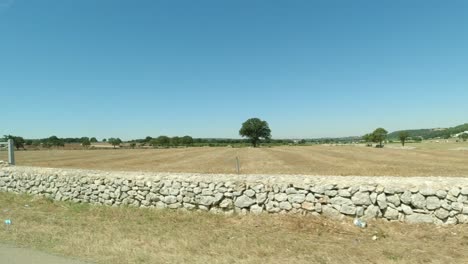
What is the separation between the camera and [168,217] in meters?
9.16

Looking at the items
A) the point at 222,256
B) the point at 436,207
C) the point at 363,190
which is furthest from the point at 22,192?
the point at 436,207

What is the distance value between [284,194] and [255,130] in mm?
127509

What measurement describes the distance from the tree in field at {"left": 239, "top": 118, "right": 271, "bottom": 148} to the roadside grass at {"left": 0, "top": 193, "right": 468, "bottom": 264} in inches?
5003

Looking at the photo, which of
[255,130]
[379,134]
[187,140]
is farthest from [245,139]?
[379,134]

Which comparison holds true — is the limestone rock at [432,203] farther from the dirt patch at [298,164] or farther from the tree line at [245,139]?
Result: the tree line at [245,139]

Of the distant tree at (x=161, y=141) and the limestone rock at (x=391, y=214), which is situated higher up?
the distant tree at (x=161, y=141)

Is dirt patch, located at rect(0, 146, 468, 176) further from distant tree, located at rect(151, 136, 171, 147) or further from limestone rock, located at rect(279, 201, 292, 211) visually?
distant tree, located at rect(151, 136, 171, 147)

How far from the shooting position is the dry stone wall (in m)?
7.83

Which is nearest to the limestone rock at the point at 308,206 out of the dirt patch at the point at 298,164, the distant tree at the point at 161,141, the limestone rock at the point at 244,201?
the limestone rock at the point at 244,201

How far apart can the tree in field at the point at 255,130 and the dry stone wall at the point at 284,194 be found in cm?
12504

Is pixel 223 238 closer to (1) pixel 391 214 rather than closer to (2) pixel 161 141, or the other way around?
(1) pixel 391 214

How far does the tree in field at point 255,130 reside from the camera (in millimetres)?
136500

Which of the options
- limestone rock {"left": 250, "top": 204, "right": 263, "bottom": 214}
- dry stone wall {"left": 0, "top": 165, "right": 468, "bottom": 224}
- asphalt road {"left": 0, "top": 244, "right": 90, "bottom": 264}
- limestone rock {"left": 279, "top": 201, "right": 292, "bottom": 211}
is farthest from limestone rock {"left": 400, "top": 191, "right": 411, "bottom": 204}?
asphalt road {"left": 0, "top": 244, "right": 90, "bottom": 264}

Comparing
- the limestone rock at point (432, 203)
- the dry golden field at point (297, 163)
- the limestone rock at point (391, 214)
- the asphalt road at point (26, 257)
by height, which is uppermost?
the limestone rock at point (432, 203)
